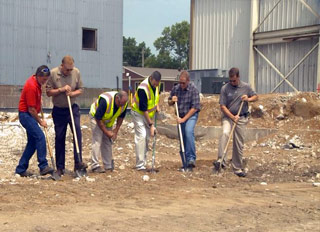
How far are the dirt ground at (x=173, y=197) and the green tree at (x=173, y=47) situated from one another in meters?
66.8

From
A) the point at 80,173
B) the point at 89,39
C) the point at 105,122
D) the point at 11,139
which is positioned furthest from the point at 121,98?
the point at 89,39

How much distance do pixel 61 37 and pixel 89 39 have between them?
80.2 inches

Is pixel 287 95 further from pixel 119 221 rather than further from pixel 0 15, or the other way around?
pixel 0 15

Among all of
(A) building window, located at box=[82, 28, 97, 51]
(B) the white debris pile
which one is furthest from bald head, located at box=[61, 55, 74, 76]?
(A) building window, located at box=[82, 28, 97, 51]

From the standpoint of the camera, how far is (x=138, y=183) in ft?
28.0

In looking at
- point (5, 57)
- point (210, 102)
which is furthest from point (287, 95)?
point (5, 57)

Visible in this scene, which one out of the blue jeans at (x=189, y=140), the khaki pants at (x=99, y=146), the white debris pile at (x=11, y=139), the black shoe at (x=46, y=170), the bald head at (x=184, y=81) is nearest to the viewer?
the black shoe at (x=46, y=170)

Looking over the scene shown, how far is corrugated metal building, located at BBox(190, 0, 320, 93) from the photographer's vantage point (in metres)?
19.3

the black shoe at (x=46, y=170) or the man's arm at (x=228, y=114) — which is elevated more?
the man's arm at (x=228, y=114)

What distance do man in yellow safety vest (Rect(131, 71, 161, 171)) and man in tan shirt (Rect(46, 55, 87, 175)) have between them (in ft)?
3.67

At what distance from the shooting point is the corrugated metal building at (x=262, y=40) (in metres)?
19.3

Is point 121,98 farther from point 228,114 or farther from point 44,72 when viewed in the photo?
point 228,114

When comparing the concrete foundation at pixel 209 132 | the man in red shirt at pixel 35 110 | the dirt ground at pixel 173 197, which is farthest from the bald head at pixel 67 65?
the concrete foundation at pixel 209 132

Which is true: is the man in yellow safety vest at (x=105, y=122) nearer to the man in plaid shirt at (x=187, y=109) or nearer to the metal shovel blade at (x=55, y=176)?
the metal shovel blade at (x=55, y=176)
